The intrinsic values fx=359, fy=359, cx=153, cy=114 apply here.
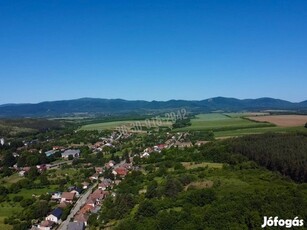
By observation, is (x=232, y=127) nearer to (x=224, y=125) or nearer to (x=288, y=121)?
(x=224, y=125)

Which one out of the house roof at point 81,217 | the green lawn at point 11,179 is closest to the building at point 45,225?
the house roof at point 81,217

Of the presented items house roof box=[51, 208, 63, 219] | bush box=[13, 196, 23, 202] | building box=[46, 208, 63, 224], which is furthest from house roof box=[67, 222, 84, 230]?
bush box=[13, 196, 23, 202]

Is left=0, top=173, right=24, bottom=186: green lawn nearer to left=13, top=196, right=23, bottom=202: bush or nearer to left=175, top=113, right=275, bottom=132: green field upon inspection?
left=13, top=196, right=23, bottom=202: bush

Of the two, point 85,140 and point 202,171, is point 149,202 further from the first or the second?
point 85,140

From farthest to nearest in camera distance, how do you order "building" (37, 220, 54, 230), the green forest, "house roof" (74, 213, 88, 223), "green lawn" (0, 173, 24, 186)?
"green lawn" (0, 173, 24, 186)
"house roof" (74, 213, 88, 223)
"building" (37, 220, 54, 230)
the green forest

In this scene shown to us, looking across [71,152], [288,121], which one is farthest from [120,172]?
[288,121]

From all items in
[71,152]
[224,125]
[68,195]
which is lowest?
[68,195]

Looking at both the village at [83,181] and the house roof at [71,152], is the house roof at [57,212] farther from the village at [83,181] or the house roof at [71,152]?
the house roof at [71,152]

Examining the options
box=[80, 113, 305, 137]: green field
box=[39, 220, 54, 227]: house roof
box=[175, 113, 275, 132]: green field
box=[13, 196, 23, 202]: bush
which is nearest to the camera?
box=[39, 220, 54, 227]: house roof
